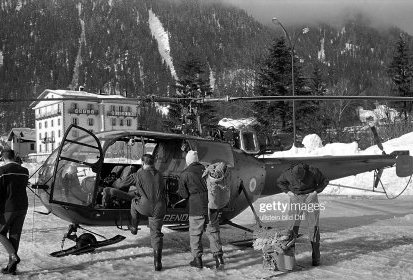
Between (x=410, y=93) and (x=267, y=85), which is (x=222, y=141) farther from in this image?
(x=410, y=93)

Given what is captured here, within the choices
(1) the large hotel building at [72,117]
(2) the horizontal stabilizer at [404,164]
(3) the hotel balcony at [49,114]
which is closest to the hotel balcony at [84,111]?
(1) the large hotel building at [72,117]

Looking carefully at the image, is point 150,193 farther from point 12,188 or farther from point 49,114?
point 49,114

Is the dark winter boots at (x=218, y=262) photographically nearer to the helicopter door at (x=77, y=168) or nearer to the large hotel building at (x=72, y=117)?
the helicopter door at (x=77, y=168)

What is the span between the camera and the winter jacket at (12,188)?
622 cm

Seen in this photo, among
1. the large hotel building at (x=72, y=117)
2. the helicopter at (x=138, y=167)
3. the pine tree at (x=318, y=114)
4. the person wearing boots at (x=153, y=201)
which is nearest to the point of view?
the person wearing boots at (x=153, y=201)

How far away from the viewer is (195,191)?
6.63 metres

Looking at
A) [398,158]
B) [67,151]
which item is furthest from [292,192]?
[398,158]

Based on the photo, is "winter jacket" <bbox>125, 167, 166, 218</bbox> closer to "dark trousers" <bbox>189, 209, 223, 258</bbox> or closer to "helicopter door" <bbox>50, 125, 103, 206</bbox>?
"dark trousers" <bbox>189, 209, 223, 258</bbox>

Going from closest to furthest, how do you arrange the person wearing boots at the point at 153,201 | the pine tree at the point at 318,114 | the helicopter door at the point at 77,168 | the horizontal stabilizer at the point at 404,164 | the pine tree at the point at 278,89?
the person wearing boots at the point at 153,201 < the helicopter door at the point at 77,168 < the horizontal stabilizer at the point at 404,164 < the pine tree at the point at 278,89 < the pine tree at the point at 318,114

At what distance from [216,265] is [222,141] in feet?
9.13

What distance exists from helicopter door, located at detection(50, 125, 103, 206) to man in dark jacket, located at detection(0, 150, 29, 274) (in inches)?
24.7

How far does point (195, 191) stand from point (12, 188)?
2.53 m

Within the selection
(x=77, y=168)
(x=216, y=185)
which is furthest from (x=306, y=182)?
(x=77, y=168)

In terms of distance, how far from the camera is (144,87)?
184m
